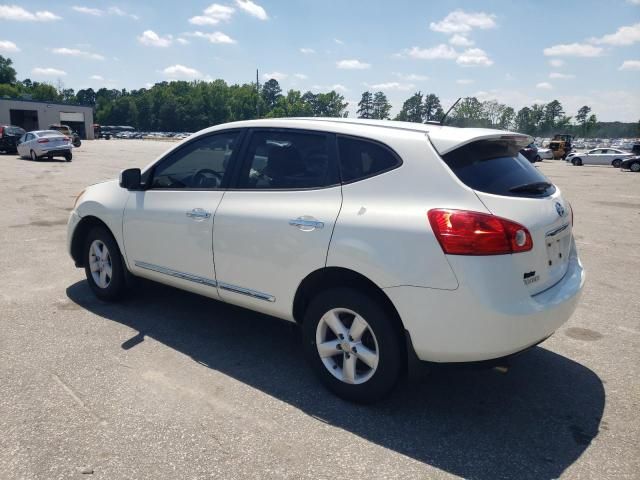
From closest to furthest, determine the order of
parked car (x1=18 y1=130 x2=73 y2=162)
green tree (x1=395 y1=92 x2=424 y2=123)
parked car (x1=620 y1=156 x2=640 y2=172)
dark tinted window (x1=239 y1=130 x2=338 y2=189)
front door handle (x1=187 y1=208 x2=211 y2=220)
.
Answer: dark tinted window (x1=239 y1=130 x2=338 y2=189) → front door handle (x1=187 y1=208 x2=211 y2=220) → green tree (x1=395 y1=92 x2=424 y2=123) → parked car (x1=18 y1=130 x2=73 y2=162) → parked car (x1=620 y1=156 x2=640 y2=172)

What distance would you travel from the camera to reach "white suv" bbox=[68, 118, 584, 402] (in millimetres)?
2693

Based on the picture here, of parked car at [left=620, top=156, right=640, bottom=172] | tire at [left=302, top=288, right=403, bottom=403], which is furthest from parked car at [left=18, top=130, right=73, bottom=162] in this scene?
parked car at [left=620, top=156, right=640, bottom=172]

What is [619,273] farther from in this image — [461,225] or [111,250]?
[111,250]

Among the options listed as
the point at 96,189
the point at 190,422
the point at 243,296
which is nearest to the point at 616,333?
the point at 243,296

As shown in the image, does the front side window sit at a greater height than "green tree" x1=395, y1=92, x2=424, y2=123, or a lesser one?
lesser

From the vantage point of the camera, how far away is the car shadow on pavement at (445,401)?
2.71 meters

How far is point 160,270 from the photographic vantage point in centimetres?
426

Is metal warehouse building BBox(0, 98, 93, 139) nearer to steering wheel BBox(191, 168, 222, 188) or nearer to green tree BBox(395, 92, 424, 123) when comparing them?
green tree BBox(395, 92, 424, 123)

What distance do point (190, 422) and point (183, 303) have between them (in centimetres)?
216

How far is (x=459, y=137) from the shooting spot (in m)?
3.03

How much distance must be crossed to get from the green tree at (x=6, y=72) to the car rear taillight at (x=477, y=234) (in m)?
153

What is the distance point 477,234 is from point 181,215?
7.78 feet

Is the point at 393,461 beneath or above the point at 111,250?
beneath

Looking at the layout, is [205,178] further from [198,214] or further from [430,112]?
[430,112]
